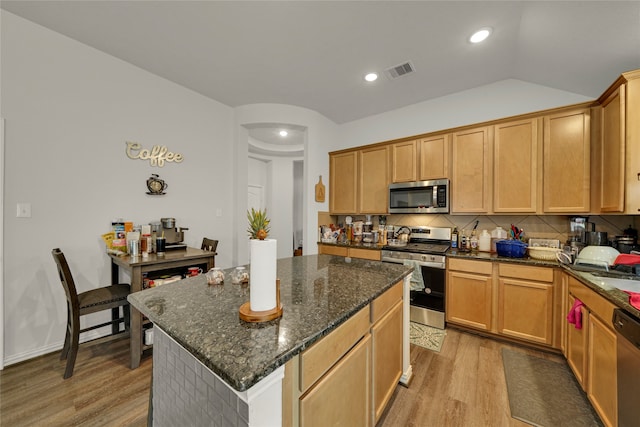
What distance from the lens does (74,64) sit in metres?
2.34

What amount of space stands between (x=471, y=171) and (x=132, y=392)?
149 inches

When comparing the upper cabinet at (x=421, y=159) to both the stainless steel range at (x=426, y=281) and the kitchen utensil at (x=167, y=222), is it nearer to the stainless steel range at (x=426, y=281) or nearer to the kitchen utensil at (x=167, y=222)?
the stainless steel range at (x=426, y=281)

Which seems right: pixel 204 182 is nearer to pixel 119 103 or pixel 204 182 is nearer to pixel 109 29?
pixel 119 103

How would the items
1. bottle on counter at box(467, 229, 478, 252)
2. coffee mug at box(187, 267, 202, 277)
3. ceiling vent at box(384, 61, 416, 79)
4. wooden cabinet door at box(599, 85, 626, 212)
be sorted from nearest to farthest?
1. wooden cabinet door at box(599, 85, 626, 212)
2. coffee mug at box(187, 267, 202, 277)
3. ceiling vent at box(384, 61, 416, 79)
4. bottle on counter at box(467, 229, 478, 252)

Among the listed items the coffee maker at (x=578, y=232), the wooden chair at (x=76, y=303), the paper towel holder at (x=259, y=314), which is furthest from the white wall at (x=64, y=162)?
the coffee maker at (x=578, y=232)

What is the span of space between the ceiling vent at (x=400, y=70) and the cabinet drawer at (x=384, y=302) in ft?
7.63

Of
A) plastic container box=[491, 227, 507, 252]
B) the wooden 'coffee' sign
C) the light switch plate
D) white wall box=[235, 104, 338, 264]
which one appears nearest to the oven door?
plastic container box=[491, 227, 507, 252]

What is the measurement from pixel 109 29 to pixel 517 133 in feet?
13.5

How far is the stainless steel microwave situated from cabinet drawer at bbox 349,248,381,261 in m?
0.64

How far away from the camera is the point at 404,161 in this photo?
3.32 metres

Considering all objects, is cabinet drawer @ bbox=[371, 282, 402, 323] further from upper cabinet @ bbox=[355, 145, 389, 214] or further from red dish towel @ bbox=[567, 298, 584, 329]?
upper cabinet @ bbox=[355, 145, 389, 214]

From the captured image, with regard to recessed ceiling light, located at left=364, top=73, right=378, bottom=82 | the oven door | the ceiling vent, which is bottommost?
the oven door

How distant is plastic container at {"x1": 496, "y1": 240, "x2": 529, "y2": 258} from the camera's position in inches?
94.5

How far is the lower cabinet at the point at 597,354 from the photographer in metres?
1.31
